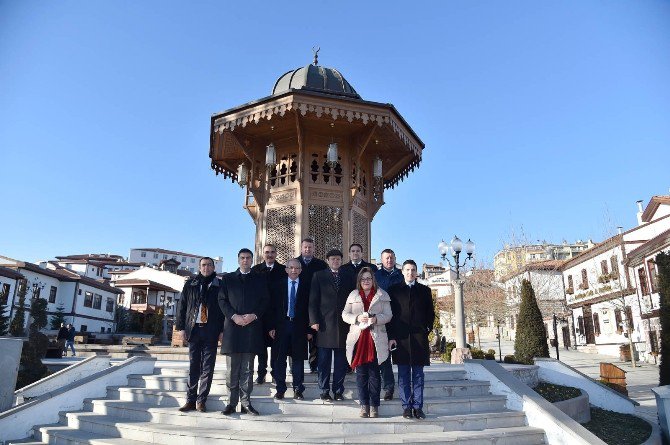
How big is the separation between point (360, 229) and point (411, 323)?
421cm

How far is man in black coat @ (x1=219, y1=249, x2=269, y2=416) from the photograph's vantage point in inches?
210

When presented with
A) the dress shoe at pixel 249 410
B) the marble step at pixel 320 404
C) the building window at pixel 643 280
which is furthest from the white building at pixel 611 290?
the dress shoe at pixel 249 410

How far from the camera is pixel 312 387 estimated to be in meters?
5.92

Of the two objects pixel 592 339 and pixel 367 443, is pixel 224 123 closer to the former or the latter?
pixel 367 443

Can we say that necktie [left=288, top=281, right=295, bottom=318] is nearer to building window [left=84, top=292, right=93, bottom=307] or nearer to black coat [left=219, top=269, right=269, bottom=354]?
black coat [left=219, top=269, right=269, bottom=354]

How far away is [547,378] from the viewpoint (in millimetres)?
9195

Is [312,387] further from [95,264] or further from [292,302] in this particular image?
[95,264]

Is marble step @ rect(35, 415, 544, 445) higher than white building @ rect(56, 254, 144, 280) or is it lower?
lower

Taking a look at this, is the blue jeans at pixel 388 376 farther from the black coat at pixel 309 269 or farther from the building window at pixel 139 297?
the building window at pixel 139 297

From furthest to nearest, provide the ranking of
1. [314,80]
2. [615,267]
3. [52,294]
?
[52,294], [615,267], [314,80]

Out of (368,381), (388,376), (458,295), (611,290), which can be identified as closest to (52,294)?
(458,295)

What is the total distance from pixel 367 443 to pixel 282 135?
6.74m

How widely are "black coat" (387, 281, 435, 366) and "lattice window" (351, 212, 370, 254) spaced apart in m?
3.51

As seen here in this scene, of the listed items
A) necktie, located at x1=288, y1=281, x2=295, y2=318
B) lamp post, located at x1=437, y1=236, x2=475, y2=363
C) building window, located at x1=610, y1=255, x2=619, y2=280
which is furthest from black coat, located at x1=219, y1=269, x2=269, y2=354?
building window, located at x1=610, y1=255, x2=619, y2=280
